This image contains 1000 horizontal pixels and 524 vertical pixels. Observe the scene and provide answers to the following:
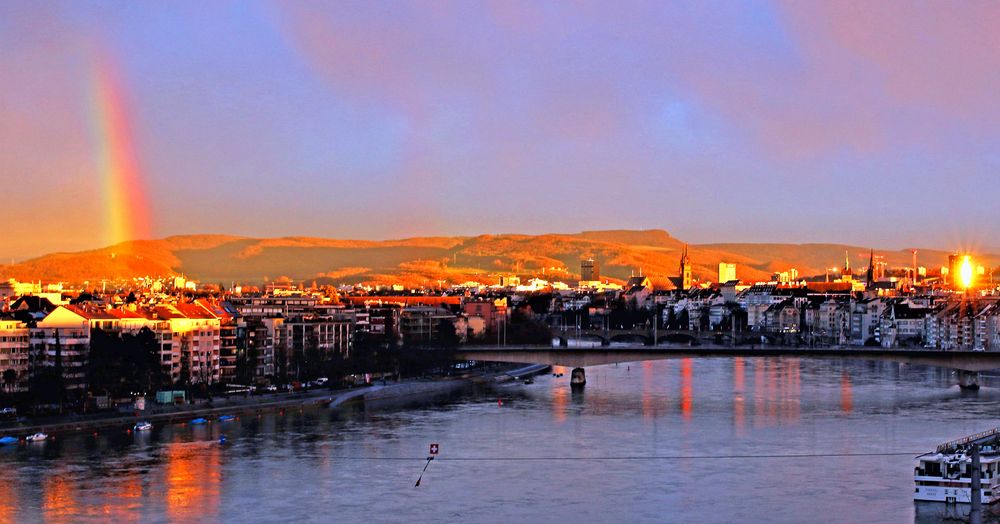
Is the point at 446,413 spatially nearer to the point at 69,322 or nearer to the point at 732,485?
the point at 69,322

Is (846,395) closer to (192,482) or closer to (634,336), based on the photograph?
(192,482)

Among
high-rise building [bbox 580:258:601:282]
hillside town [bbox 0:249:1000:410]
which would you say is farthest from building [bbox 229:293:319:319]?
high-rise building [bbox 580:258:601:282]

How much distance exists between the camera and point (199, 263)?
132 m

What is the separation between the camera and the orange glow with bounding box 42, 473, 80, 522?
617 inches

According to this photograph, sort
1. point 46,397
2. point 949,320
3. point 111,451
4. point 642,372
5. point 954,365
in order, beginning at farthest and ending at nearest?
point 949,320
point 642,372
point 954,365
point 46,397
point 111,451

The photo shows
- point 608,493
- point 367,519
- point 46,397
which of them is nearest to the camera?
point 367,519

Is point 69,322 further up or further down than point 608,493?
further up

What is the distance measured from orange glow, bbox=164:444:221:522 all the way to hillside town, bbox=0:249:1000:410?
4.87m

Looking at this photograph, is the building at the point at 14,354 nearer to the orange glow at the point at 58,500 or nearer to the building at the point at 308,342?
the building at the point at 308,342

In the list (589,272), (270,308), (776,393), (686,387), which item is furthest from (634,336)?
(589,272)

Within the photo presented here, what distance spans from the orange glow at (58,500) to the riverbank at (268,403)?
3.70 meters

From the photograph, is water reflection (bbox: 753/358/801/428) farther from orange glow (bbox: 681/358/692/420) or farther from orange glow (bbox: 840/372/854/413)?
orange glow (bbox: 681/358/692/420)

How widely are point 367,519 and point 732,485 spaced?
414 cm

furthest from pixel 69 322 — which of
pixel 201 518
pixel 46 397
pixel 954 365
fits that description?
pixel 954 365
